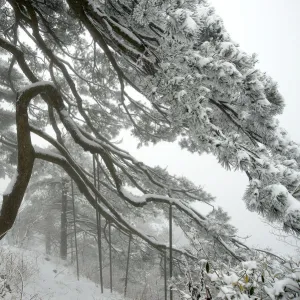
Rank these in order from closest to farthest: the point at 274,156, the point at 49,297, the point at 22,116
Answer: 1. the point at 274,156
2. the point at 22,116
3. the point at 49,297

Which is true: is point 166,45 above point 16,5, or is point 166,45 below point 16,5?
below

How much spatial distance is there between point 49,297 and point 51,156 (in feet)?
9.28

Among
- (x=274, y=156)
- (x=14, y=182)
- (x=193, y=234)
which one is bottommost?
(x=193, y=234)

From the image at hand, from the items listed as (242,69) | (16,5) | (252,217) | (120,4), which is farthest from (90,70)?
(252,217)

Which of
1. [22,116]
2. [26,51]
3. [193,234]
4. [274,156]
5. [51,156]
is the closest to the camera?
[274,156]

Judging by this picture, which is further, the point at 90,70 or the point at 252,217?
the point at 252,217

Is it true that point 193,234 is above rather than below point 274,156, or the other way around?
below

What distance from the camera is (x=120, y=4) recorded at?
299 cm

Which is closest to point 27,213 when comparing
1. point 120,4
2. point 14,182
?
point 14,182

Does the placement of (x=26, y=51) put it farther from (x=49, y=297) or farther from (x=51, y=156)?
(x=49, y=297)

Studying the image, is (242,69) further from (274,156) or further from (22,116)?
(22,116)

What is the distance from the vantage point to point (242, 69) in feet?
6.80

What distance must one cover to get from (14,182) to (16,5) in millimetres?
2966

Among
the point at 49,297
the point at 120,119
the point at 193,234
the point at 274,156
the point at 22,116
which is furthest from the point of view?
the point at 120,119
